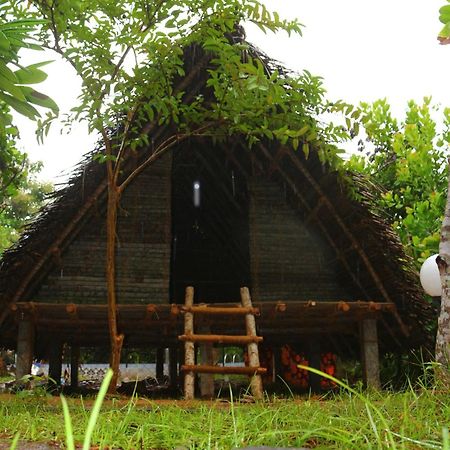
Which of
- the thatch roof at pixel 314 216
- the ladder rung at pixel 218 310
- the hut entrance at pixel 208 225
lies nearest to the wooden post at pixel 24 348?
the thatch roof at pixel 314 216

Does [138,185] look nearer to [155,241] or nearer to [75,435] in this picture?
[155,241]

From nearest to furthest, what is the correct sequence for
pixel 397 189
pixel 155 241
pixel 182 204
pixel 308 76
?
1. pixel 308 76
2. pixel 155 241
3. pixel 182 204
4. pixel 397 189

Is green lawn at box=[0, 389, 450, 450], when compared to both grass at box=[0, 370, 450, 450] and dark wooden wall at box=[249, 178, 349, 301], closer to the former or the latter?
grass at box=[0, 370, 450, 450]

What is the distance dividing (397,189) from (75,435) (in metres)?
9.25

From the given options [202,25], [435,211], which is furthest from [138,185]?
[435,211]

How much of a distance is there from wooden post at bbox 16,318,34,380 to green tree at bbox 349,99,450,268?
15.0 ft

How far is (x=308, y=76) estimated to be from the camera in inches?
185

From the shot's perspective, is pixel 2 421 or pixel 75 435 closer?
pixel 75 435

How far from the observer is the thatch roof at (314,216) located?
20.1 feet

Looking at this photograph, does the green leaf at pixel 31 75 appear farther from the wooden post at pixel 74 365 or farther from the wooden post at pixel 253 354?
the wooden post at pixel 74 365

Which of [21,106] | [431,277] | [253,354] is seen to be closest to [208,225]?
[253,354]

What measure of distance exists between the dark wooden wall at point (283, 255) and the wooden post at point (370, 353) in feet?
1.62

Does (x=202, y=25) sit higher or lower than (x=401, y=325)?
higher

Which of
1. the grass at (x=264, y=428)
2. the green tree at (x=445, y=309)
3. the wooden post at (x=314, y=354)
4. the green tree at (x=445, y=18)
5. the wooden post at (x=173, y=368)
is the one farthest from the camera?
the wooden post at (x=173, y=368)
